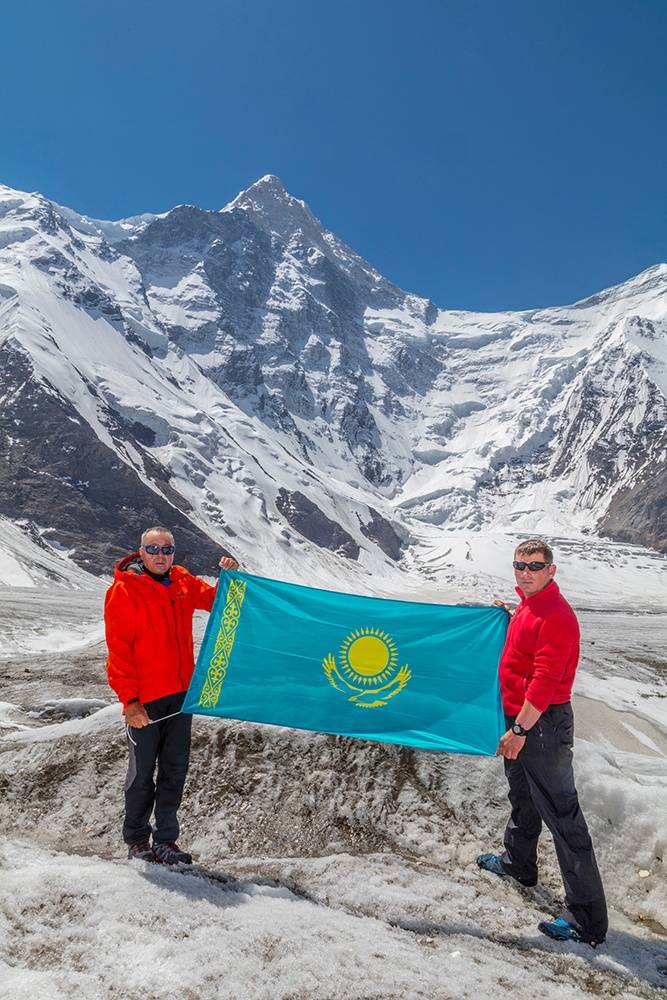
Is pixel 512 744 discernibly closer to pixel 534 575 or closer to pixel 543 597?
pixel 543 597

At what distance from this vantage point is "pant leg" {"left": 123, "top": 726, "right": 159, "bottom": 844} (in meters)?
5.10

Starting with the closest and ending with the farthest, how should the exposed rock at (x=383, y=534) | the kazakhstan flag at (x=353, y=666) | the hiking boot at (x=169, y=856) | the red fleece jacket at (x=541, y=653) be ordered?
the red fleece jacket at (x=541, y=653), the hiking boot at (x=169, y=856), the kazakhstan flag at (x=353, y=666), the exposed rock at (x=383, y=534)

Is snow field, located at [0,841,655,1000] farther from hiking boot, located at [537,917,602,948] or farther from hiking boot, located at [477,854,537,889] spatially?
hiking boot, located at [477,854,537,889]

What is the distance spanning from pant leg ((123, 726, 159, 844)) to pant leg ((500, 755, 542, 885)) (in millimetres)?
3210

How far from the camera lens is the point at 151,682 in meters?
5.28

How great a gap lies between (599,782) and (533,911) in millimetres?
1624

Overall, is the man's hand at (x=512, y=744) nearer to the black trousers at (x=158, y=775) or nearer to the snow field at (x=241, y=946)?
the snow field at (x=241, y=946)

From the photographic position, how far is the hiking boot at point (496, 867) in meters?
5.14

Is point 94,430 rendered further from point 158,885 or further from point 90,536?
point 158,885

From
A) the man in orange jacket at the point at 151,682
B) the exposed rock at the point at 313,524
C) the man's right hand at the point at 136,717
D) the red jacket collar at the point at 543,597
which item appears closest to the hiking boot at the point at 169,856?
the man in orange jacket at the point at 151,682

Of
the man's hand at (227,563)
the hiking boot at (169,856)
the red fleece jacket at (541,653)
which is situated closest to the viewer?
A: the red fleece jacket at (541,653)

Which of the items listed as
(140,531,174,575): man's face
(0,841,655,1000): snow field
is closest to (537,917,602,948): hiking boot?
(0,841,655,1000): snow field

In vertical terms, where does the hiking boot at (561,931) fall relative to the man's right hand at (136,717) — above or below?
below

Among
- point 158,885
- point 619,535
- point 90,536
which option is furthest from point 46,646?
point 619,535
